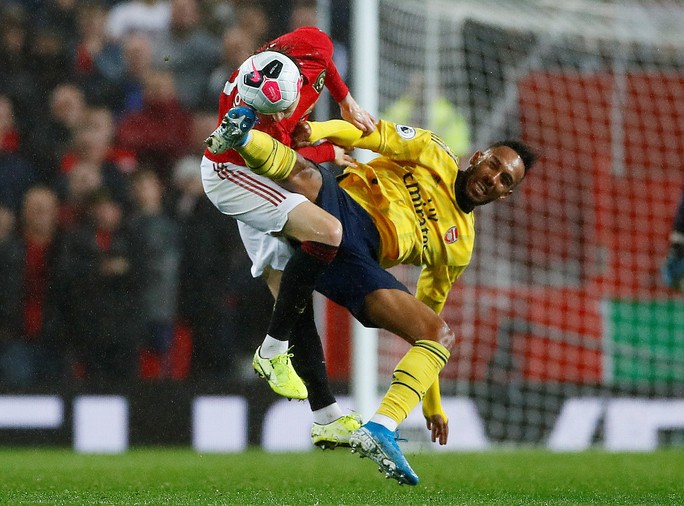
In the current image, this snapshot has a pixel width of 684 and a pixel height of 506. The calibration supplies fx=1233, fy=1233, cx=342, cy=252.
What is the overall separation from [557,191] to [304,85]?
5.32m

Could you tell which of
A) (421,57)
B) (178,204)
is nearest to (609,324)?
(421,57)

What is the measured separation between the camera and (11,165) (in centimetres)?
1027

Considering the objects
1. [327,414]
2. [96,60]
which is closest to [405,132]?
[327,414]

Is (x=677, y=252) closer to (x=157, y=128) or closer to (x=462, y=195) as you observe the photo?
(x=462, y=195)

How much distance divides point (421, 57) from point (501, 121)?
1080mm

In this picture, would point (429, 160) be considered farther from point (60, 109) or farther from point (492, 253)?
point (60, 109)

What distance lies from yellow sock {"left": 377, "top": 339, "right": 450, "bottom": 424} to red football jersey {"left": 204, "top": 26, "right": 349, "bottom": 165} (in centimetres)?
108

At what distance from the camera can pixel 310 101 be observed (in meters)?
5.83

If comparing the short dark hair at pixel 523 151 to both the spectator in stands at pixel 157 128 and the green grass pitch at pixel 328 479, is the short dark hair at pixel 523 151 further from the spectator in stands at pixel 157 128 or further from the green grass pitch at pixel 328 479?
the spectator in stands at pixel 157 128

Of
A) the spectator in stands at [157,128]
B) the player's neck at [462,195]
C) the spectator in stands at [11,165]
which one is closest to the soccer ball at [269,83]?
the player's neck at [462,195]

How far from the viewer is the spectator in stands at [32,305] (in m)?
9.83

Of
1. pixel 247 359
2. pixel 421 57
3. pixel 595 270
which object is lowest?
pixel 247 359

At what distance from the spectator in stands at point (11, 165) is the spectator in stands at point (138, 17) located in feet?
3.93

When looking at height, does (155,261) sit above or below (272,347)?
below
